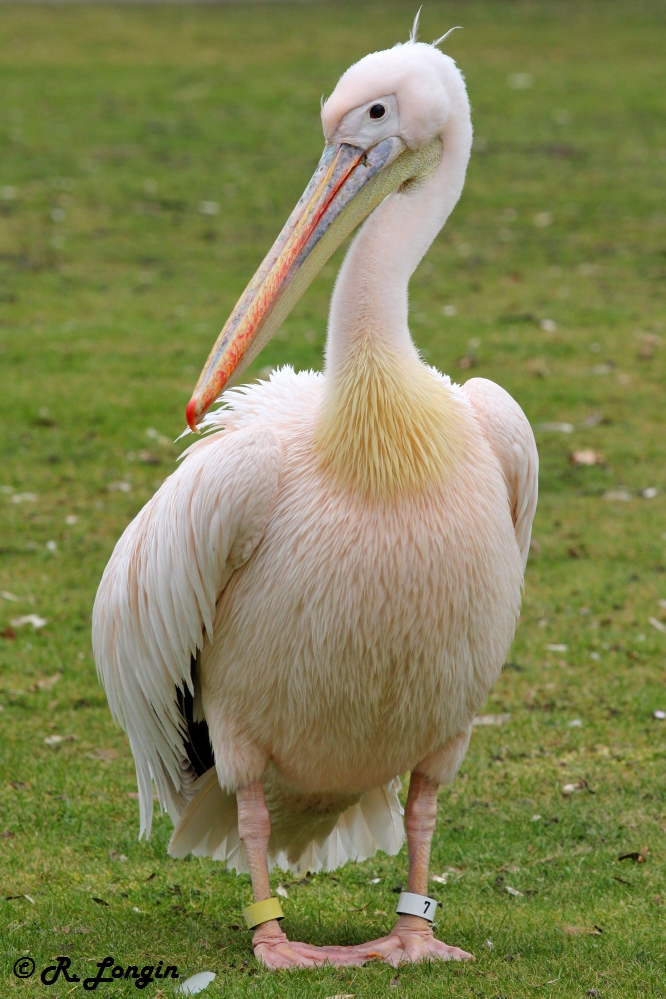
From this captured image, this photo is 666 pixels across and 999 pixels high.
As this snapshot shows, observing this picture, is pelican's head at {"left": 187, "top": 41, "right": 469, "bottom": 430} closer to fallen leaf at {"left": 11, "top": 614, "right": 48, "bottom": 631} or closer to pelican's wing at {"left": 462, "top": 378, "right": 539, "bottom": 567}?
pelican's wing at {"left": 462, "top": 378, "right": 539, "bottom": 567}

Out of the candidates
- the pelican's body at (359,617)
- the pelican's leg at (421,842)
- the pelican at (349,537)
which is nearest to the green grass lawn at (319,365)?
the pelican's leg at (421,842)

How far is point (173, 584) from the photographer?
3.57 meters

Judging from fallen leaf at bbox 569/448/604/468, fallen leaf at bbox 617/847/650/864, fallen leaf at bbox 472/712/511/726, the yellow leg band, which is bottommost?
fallen leaf at bbox 617/847/650/864

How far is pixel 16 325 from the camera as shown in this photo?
9.99 m

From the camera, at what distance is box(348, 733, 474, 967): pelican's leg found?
3.67m

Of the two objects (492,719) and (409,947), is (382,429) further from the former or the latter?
(492,719)

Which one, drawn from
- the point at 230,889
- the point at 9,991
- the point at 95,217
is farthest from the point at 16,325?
the point at 9,991

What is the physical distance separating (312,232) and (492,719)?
8.62ft

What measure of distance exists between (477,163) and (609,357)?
204 inches

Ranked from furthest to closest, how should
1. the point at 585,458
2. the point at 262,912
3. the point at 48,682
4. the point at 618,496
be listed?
the point at 585,458
the point at 618,496
the point at 48,682
the point at 262,912

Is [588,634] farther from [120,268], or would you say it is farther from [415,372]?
[120,268]

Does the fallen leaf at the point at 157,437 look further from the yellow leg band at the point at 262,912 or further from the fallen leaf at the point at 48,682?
the yellow leg band at the point at 262,912
